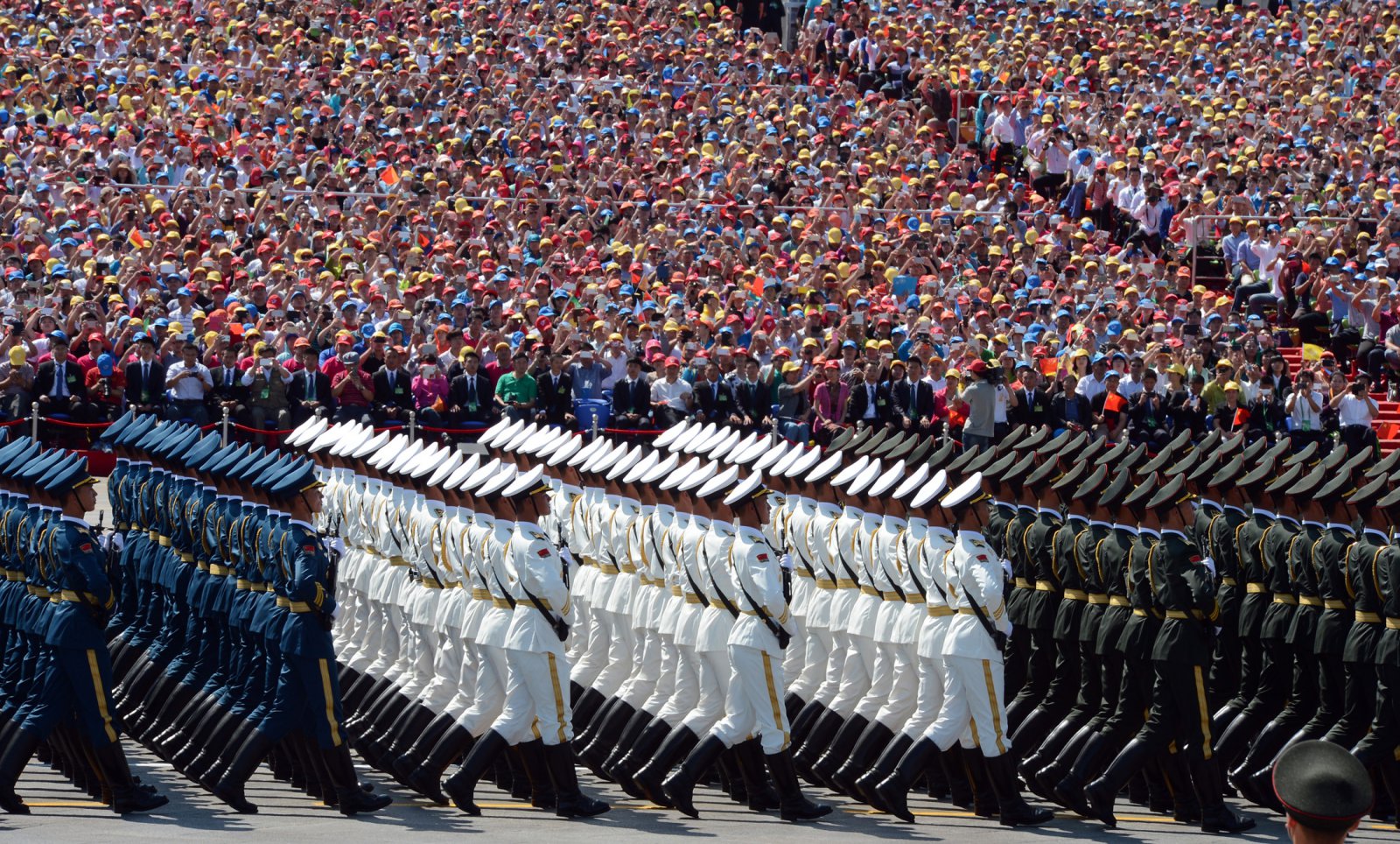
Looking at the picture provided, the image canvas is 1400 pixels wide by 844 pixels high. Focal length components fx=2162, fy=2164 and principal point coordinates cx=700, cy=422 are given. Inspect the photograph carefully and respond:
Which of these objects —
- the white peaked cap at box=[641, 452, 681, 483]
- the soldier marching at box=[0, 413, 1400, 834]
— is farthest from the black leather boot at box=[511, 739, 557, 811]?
the white peaked cap at box=[641, 452, 681, 483]

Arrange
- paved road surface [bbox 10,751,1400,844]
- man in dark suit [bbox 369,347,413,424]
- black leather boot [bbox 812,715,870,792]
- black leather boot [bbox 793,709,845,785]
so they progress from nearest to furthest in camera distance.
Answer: paved road surface [bbox 10,751,1400,844] < black leather boot [bbox 812,715,870,792] < black leather boot [bbox 793,709,845,785] < man in dark suit [bbox 369,347,413,424]

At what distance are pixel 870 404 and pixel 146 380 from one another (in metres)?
6.09

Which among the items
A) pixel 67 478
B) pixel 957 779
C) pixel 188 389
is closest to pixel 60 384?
pixel 188 389

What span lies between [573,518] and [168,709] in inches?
96.7

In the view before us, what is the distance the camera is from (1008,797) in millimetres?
10164

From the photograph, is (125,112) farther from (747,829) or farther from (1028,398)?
(747,829)

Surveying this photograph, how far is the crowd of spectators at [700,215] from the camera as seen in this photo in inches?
738

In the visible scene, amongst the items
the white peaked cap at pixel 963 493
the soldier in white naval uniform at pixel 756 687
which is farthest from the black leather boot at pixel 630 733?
the white peaked cap at pixel 963 493

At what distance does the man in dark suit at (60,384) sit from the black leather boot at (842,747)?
29.5ft

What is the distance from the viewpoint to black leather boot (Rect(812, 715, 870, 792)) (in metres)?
10.7

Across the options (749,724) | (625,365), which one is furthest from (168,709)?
(625,365)

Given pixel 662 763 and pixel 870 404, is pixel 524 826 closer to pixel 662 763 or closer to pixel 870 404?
pixel 662 763

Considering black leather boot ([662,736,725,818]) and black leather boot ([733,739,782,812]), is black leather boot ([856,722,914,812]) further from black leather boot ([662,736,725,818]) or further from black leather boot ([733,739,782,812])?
black leather boot ([662,736,725,818])

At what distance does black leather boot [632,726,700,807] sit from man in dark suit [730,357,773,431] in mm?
8398
